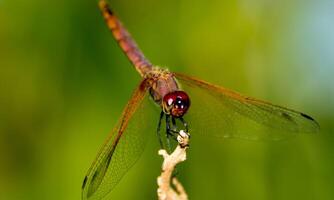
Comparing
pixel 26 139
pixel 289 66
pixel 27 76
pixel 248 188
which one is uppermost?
pixel 27 76

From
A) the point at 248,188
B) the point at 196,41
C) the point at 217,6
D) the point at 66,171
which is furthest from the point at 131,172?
the point at 217,6

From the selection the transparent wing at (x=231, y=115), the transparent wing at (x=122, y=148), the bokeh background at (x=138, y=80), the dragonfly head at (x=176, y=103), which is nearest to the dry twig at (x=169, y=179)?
the transparent wing at (x=122, y=148)

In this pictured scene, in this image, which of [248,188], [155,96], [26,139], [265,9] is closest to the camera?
[155,96]

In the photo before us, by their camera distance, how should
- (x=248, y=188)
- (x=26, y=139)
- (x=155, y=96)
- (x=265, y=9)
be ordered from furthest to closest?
(x=265, y=9) < (x=26, y=139) < (x=248, y=188) < (x=155, y=96)

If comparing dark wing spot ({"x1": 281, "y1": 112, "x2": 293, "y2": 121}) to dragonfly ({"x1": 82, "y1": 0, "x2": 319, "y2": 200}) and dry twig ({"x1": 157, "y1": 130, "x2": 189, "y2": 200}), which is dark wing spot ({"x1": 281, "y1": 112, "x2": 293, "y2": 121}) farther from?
dry twig ({"x1": 157, "y1": 130, "x2": 189, "y2": 200})

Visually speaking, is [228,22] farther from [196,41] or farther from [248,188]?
[248,188]

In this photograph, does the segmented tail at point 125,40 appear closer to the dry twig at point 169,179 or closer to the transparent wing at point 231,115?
the transparent wing at point 231,115

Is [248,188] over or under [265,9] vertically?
under
